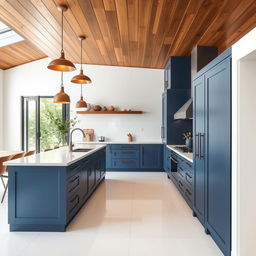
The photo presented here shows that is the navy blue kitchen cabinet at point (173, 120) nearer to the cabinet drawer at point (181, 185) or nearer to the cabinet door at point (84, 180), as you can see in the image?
the cabinet drawer at point (181, 185)

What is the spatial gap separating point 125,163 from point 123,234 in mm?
3548

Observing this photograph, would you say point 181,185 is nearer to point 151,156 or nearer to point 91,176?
point 91,176

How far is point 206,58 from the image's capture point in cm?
403

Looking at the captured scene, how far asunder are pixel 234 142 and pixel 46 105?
6046mm

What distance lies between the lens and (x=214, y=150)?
2262 mm

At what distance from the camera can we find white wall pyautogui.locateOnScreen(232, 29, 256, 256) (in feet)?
5.87

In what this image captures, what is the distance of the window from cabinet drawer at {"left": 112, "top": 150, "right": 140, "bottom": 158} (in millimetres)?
1942

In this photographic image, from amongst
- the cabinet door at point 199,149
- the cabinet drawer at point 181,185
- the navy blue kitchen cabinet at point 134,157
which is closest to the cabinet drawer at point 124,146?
the navy blue kitchen cabinet at point 134,157

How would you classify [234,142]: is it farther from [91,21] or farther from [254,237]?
[91,21]

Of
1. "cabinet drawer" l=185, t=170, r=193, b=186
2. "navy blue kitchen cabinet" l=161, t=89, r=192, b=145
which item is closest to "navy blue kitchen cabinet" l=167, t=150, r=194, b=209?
"cabinet drawer" l=185, t=170, r=193, b=186

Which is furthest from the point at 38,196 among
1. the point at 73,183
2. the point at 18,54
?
the point at 18,54

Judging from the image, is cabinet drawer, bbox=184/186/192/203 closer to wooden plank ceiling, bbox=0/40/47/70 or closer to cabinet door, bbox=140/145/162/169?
cabinet door, bbox=140/145/162/169

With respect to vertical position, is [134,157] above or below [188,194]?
above

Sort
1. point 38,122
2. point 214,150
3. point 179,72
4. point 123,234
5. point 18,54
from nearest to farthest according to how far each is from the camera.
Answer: point 214,150
point 123,234
point 179,72
point 18,54
point 38,122
